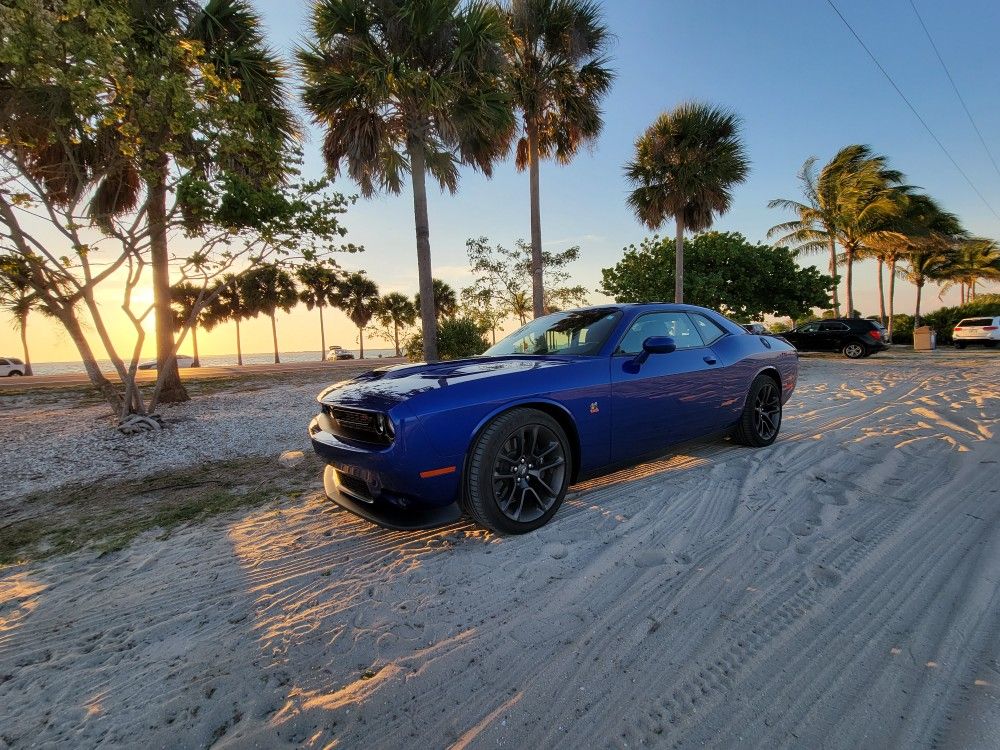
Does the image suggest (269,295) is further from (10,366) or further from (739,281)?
(739,281)

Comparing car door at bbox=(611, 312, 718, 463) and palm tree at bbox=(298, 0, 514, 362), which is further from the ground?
palm tree at bbox=(298, 0, 514, 362)

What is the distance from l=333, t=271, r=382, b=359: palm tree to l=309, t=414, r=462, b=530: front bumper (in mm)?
45310

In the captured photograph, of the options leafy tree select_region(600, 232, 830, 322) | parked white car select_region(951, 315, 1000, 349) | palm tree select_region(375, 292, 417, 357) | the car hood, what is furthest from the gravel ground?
palm tree select_region(375, 292, 417, 357)

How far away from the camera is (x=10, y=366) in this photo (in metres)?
27.2

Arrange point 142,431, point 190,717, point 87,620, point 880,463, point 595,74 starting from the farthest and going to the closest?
point 595,74 → point 142,431 → point 880,463 → point 87,620 → point 190,717

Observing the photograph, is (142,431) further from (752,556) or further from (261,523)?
(752,556)

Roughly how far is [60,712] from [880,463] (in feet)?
17.1

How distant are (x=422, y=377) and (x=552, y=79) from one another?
38.8 feet

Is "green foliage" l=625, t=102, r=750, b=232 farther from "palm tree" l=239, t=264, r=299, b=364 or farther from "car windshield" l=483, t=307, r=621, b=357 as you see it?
"palm tree" l=239, t=264, r=299, b=364

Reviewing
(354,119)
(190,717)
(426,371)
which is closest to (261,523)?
(426,371)

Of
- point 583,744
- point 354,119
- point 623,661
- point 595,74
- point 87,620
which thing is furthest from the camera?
point 595,74

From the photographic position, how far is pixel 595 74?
38.5 ft

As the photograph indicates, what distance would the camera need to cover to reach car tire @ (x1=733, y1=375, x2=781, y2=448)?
4.21 metres

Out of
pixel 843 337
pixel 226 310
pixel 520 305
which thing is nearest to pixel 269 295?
pixel 226 310
